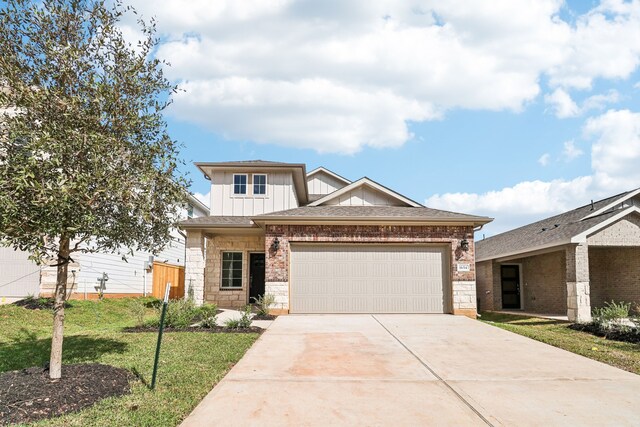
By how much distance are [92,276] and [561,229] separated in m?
17.9

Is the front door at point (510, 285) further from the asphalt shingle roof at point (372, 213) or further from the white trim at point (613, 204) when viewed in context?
the asphalt shingle roof at point (372, 213)

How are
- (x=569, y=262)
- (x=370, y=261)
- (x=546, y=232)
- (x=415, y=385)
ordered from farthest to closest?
(x=546, y=232) < (x=370, y=261) < (x=569, y=262) < (x=415, y=385)

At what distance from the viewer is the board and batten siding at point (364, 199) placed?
1722 centimetres

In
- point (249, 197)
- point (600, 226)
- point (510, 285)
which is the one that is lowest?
point (510, 285)

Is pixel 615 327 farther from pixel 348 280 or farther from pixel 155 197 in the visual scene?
pixel 155 197

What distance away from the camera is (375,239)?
1455cm

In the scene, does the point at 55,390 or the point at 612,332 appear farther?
the point at 612,332

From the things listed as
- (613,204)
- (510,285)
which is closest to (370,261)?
(613,204)

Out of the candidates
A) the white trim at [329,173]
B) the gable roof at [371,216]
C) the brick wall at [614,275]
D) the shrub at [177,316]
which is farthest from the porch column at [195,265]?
the brick wall at [614,275]

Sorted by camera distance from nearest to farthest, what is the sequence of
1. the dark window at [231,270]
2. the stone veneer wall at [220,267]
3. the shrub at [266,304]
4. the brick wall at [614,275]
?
the shrub at [266,304] < the brick wall at [614,275] < the stone veneer wall at [220,267] < the dark window at [231,270]

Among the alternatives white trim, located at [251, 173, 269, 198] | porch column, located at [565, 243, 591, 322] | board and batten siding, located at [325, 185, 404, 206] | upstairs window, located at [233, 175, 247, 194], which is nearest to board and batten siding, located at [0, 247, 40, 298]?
upstairs window, located at [233, 175, 247, 194]

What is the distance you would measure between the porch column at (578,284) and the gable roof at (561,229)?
1.43ft

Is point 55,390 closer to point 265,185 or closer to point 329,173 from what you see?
point 265,185

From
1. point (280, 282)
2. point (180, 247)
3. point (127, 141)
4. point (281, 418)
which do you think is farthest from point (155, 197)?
point (180, 247)
